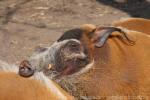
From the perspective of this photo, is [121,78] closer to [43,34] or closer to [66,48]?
[66,48]

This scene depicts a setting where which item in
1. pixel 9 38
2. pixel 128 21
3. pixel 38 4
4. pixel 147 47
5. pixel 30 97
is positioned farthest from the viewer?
pixel 38 4

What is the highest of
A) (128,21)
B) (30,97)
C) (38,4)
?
(30,97)

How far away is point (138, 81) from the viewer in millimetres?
1560

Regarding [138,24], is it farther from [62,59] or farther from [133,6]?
[133,6]

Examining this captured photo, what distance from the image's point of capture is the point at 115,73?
1542mm

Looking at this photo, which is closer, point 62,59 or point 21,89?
point 21,89

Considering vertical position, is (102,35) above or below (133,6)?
above

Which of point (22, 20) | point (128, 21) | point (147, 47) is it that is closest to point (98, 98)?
point (147, 47)

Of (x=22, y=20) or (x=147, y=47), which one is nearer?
(x=147, y=47)

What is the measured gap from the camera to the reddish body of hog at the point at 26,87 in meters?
1.29

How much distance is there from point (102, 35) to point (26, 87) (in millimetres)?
416

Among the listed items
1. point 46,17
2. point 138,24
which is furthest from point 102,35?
point 46,17

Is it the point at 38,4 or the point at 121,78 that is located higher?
the point at 121,78

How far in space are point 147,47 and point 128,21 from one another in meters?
0.30
